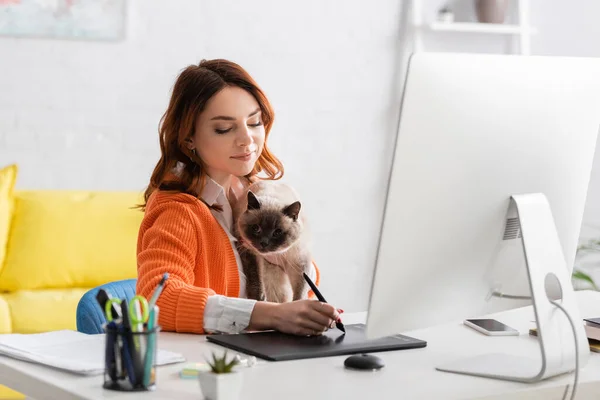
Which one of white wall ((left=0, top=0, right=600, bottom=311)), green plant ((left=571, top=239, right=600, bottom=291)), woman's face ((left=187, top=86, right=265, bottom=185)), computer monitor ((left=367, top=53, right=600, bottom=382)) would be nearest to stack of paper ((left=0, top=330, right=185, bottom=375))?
computer monitor ((left=367, top=53, right=600, bottom=382))

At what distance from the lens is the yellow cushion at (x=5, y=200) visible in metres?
3.05

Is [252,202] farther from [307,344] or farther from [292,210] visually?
[307,344]

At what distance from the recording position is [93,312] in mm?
1799

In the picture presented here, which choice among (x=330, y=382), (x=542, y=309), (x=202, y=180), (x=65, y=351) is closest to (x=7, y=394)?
(x=202, y=180)

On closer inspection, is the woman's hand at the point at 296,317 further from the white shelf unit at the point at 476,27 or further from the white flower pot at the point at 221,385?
the white shelf unit at the point at 476,27

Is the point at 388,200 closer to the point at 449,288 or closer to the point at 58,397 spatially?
the point at 449,288

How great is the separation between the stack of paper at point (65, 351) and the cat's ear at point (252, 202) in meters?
0.42

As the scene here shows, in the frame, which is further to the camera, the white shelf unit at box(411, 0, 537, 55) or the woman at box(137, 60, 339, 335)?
the white shelf unit at box(411, 0, 537, 55)

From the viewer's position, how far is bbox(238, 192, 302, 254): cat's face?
175 cm

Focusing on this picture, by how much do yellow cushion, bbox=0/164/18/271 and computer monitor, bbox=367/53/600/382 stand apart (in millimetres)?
2107

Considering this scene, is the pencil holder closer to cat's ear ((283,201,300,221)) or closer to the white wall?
cat's ear ((283,201,300,221))

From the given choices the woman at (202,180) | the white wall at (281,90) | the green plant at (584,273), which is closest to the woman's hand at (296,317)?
the woman at (202,180)

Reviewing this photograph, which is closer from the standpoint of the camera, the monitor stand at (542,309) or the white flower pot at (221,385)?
the white flower pot at (221,385)

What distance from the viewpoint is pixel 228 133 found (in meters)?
1.84
